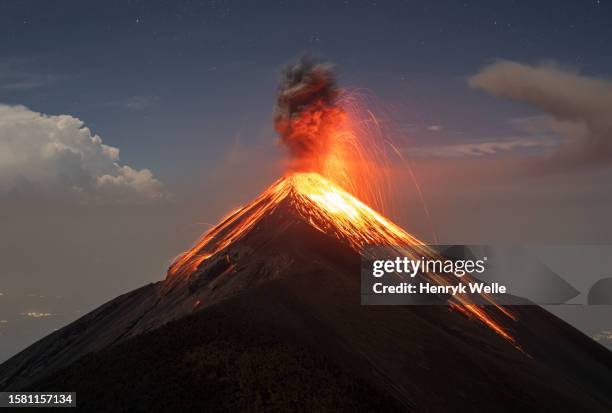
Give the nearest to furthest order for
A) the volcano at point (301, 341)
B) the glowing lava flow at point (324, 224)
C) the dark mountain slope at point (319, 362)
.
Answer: the dark mountain slope at point (319, 362) < the volcano at point (301, 341) < the glowing lava flow at point (324, 224)

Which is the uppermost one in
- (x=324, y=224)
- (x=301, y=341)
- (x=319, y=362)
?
(x=324, y=224)

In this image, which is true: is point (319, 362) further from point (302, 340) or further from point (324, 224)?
point (324, 224)

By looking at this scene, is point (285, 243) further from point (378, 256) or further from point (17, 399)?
point (17, 399)

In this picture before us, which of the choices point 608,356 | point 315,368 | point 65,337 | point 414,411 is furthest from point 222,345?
point 608,356

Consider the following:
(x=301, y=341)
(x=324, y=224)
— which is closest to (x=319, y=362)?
(x=301, y=341)

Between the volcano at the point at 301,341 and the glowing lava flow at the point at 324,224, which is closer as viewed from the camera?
A: the volcano at the point at 301,341

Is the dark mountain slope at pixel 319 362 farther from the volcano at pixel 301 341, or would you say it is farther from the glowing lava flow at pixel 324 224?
the glowing lava flow at pixel 324 224

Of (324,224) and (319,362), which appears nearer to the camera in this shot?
(319,362)

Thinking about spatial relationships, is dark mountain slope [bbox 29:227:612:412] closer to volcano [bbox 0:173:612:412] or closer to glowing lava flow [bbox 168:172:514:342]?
volcano [bbox 0:173:612:412]
